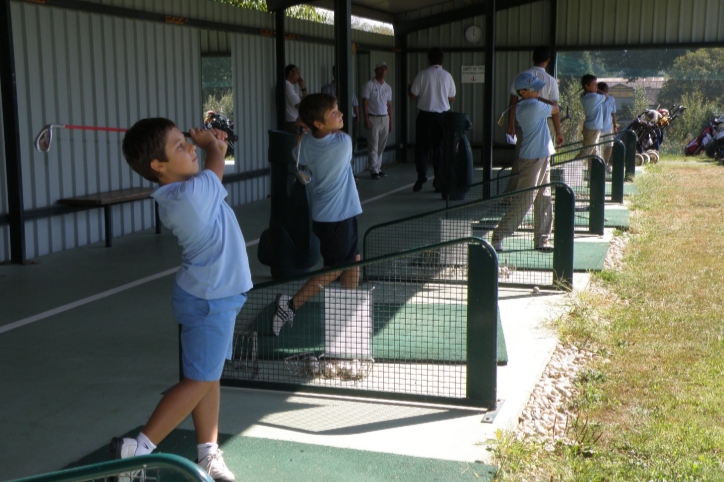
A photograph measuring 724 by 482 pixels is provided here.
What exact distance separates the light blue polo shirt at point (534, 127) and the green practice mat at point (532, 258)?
86 cm

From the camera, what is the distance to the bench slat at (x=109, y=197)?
941 cm

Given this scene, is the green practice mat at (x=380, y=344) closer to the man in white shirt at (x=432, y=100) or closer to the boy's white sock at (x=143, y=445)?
the boy's white sock at (x=143, y=445)

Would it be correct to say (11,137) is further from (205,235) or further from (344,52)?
(205,235)

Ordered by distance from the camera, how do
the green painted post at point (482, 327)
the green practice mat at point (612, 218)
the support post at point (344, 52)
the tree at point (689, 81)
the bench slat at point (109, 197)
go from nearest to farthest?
the green painted post at point (482, 327) → the support post at point (344, 52) → the bench slat at point (109, 197) → the green practice mat at point (612, 218) → the tree at point (689, 81)

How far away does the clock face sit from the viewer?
19.5m

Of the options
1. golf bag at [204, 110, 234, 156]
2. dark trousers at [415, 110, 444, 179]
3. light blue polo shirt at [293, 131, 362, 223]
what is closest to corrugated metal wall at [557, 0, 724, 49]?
dark trousers at [415, 110, 444, 179]

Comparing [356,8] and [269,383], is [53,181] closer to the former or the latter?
[269,383]

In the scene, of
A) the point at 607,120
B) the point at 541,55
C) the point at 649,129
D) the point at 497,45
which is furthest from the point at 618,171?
the point at 497,45

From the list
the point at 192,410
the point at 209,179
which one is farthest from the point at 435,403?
the point at 209,179

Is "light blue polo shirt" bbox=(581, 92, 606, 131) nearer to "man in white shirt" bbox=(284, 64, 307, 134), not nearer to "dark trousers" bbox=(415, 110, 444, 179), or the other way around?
"dark trousers" bbox=(415, 110, 444, 179)

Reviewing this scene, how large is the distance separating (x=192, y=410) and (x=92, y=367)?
2051 mm

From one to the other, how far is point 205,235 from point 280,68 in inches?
415

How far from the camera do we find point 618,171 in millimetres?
12805

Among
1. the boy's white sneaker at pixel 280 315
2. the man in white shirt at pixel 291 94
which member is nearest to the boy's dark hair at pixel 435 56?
the man in white shirt at pixel 291 94
